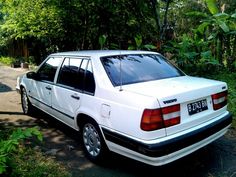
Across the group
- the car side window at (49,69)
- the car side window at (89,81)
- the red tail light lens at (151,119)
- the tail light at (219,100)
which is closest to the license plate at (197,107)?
the tail light at (219,100)

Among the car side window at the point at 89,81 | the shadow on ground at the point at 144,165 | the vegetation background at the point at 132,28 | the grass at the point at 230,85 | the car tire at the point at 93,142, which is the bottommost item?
the shadow on ground at the point at 144,165

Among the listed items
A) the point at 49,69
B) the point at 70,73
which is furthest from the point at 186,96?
the point at 49,69

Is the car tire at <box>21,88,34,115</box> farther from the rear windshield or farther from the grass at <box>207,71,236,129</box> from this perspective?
the grass at <box>207,71,236,129</box>

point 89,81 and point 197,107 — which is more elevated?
point 89,81

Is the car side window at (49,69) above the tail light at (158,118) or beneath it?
above

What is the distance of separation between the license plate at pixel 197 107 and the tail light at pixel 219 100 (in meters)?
0.22

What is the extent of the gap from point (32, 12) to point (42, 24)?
60cm

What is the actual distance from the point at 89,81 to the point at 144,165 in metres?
1.51

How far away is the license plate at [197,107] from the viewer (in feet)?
12.7

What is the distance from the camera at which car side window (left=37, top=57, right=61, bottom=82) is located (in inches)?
225

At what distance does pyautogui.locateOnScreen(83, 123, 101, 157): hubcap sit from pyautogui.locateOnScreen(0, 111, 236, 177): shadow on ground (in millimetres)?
185

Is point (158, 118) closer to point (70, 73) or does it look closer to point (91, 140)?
point (91, 140)

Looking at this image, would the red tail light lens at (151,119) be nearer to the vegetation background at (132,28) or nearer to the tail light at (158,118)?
the tail light at (158,118)

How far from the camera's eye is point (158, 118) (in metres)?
3.52
